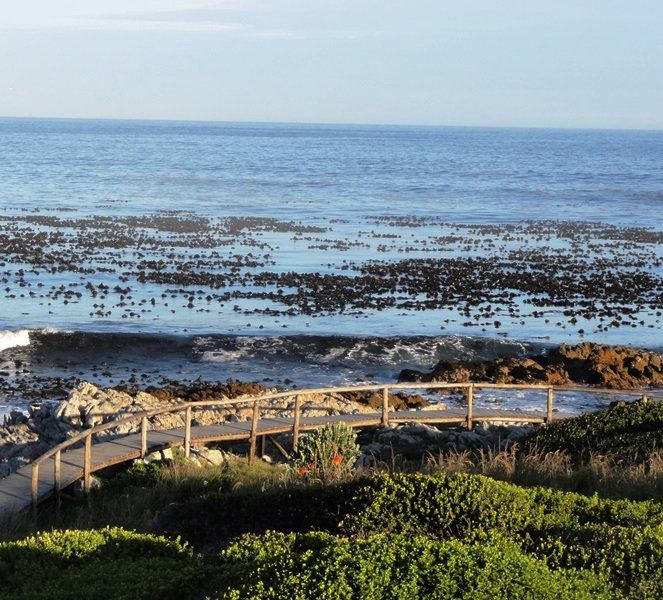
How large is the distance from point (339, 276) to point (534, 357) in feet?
39.5

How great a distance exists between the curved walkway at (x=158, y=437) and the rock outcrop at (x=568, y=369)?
15.0 ft

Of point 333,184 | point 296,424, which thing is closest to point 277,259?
point 296,424

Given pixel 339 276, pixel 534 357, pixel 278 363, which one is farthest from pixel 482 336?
pixel 339 276

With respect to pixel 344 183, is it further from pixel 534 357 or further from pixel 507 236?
pixel 534 357

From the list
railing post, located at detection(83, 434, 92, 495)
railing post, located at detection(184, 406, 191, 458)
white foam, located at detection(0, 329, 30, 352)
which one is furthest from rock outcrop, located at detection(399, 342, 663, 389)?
railing post, located at detection(83, 434, 92, 495)

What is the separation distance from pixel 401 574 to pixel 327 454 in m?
7.78

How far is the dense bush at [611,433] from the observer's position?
16078mm

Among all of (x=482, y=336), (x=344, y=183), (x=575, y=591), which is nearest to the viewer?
(x=575, y=591)

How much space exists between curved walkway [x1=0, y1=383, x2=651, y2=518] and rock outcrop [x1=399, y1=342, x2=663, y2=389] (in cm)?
458

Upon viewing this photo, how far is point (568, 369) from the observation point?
26.3 meters

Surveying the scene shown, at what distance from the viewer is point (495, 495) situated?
991cm

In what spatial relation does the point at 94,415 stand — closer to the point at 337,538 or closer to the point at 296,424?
the point at 296,424

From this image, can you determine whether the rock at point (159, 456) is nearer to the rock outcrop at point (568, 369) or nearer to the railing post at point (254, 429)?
the railing post at point (254, 429)

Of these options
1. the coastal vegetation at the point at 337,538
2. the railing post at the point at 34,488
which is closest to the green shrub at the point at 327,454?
the coastal vegetation at the point at 337,538
